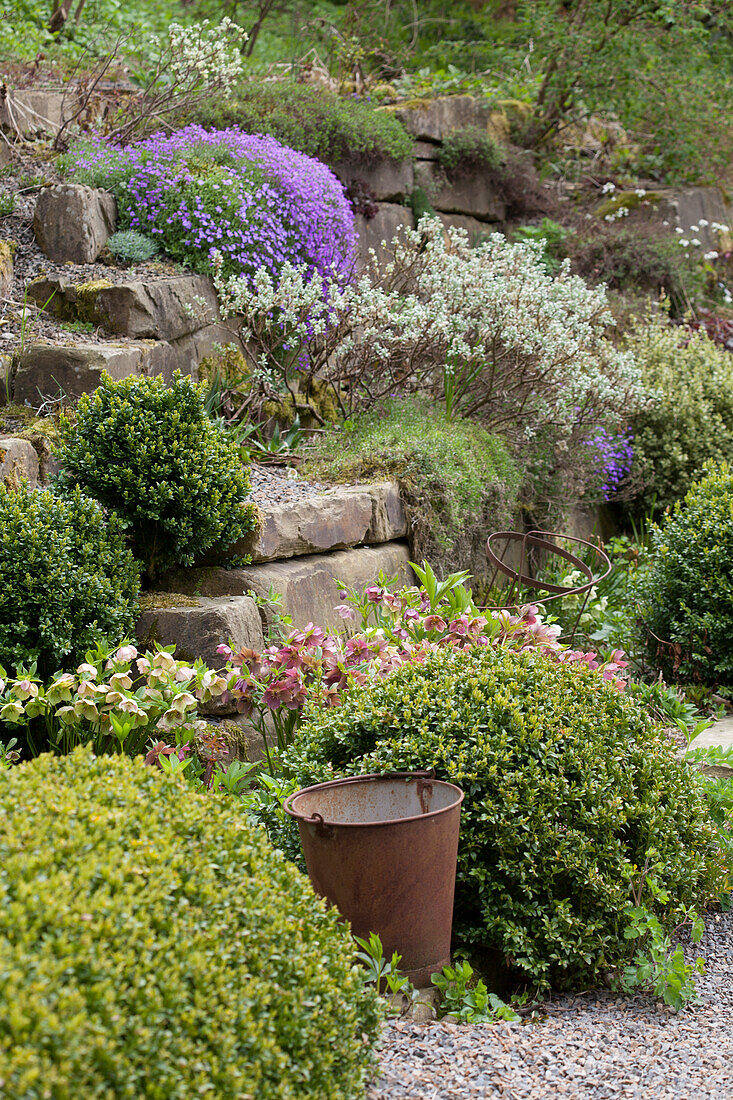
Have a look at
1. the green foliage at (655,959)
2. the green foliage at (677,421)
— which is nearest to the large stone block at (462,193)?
the green foliage at (677,421)

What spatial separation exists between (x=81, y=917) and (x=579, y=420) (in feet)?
18.6

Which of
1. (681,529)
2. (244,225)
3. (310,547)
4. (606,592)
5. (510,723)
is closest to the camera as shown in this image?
(510,723)

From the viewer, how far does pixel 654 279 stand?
9.48 meters

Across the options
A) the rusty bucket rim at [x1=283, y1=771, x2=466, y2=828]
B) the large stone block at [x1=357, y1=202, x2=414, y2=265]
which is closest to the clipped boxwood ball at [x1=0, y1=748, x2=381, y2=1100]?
the rusty bucket rim at [x1=283, y1=771, x2=466, y2=828]

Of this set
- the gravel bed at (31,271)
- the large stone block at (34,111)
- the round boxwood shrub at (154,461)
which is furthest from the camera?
the large stone block at (34,111)

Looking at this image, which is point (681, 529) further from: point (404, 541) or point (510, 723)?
point (510, 723)

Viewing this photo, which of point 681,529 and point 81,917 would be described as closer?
point 81,917

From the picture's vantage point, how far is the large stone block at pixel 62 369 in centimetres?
432

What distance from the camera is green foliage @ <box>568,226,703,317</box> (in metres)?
9.20

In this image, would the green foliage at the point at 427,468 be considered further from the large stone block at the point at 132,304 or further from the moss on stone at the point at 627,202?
the moss on stone at the point at 627,202

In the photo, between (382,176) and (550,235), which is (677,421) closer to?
(550,235)

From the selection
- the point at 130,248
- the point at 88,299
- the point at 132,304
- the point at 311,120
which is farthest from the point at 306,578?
the point at 311,120

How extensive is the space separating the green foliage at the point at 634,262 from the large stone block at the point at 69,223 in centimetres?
530

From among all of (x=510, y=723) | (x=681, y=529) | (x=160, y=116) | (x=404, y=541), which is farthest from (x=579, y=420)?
(x=510, y=723)
